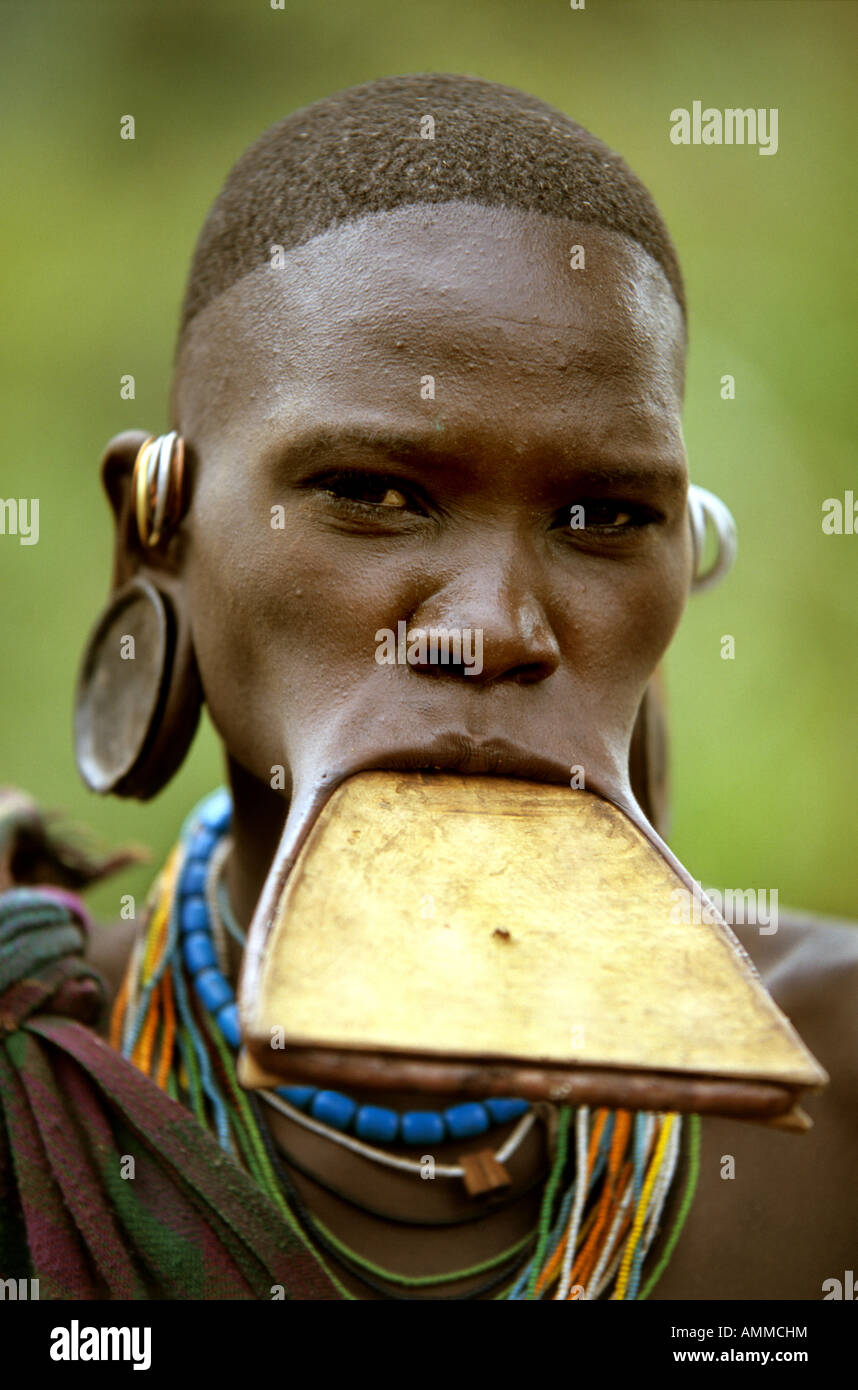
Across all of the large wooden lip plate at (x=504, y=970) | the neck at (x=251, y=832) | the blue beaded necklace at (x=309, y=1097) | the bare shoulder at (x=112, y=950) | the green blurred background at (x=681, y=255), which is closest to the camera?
the large wooden lip plate at (x=504, y=970)

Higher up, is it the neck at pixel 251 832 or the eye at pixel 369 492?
the eye at pixel 369 492

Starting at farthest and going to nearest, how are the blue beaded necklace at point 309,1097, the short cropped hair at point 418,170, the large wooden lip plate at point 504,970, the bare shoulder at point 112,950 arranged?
1. the bare shoulder at point 112,950
2. the blue beaded necklace at point 309,1097
3. the short cropped hair at point 418,170
4. the large wooden lip plate at point 504,970

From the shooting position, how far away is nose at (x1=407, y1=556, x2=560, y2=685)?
1.67 metres

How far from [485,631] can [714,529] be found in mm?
880

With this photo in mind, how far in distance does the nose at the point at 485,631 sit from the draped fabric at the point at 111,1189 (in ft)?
2.52

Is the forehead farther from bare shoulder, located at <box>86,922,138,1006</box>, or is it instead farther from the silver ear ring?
bare shoulder, located at <box>86,922,138,1006</box>

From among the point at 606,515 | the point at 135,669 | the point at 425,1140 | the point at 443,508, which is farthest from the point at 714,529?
the point at 425,1140

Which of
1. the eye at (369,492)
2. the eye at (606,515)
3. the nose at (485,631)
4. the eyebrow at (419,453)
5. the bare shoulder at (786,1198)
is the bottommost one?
the bare shoulder at (786,1198)

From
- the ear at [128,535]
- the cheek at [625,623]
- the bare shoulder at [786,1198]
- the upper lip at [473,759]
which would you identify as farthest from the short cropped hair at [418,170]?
the bare shoulder at [786,1198]

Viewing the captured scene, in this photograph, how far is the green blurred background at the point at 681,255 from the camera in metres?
5.44

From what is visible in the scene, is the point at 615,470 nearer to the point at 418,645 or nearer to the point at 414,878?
the point at 418,645

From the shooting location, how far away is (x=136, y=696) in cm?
221

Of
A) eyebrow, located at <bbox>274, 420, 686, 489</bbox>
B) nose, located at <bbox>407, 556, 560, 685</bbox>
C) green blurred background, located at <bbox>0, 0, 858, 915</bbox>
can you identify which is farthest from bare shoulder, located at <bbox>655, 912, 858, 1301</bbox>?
green blurred background, located at <bbox>0, 0, 858, 915</bbox>

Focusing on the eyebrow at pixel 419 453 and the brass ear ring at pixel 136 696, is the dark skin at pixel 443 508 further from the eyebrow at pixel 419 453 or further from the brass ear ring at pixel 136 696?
the brass ear ring at pixel 136 696
